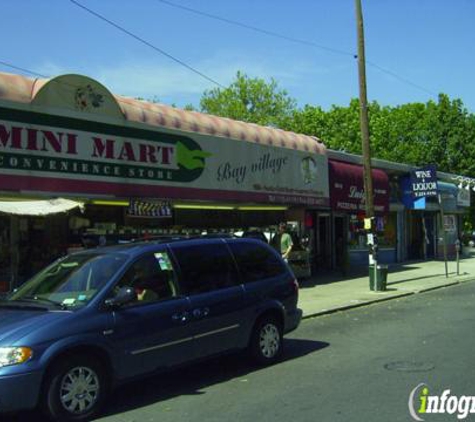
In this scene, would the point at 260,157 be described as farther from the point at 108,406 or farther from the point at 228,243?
the point at 108,406

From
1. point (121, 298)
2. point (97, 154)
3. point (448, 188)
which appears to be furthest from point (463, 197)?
point (121, 298)

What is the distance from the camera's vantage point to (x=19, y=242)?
45.0ft

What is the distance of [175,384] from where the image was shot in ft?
25.0

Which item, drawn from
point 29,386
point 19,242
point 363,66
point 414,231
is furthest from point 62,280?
point 414,231

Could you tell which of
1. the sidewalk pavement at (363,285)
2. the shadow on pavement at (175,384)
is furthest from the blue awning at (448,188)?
the shadow on pavement at (175,384)

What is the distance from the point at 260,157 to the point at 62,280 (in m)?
11.9

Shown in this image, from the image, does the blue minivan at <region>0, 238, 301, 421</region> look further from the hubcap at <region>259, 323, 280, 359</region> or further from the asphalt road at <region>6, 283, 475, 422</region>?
the asphalt road at <region>6, 283, 475, 422</region>

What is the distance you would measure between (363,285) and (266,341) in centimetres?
1150

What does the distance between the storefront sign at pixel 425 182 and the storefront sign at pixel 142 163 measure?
26.5ft

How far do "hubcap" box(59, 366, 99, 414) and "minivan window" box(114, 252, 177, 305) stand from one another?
0.94 m

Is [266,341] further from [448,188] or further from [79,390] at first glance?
[448,188]

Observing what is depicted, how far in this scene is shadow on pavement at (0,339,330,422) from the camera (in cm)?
663

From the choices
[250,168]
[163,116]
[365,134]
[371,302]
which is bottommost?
[371,302]

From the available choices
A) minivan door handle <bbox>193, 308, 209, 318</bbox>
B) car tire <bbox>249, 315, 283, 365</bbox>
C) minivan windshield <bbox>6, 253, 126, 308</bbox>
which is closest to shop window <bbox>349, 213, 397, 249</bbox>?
car tire <bbox>249, 315, 283, 365</bbox>
